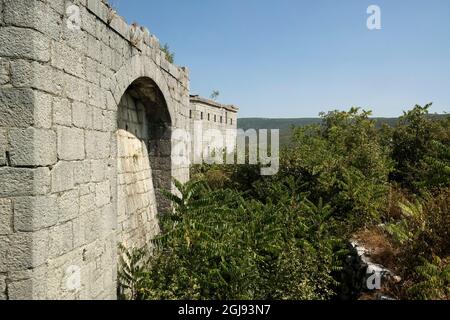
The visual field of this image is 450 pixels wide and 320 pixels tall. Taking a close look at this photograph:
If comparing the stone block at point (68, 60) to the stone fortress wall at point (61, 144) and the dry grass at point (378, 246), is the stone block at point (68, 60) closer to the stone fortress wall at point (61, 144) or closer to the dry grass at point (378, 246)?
the stone fortress wall at point (61, 144)

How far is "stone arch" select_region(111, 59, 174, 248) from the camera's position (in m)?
6.34

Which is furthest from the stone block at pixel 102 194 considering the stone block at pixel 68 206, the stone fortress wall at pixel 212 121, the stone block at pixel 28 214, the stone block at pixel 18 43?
the stone fortress wall at pixel 212 121

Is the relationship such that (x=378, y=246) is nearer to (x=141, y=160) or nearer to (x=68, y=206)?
(x=141, y=160)

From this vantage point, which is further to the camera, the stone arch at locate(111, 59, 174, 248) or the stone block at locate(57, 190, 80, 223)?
the stone arch at locate(111, 59, 174, 248)

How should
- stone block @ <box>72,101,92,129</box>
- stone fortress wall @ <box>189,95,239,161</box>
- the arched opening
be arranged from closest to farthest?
stone block @ <box>72,101,92,129</box> < the arched opening < stone fortress wall @ <box>189,95,239,161</box>

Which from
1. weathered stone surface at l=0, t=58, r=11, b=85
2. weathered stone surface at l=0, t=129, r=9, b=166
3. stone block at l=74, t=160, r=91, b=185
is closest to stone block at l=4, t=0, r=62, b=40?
weathered stone surface at l=0, t=58, r=11, b=85

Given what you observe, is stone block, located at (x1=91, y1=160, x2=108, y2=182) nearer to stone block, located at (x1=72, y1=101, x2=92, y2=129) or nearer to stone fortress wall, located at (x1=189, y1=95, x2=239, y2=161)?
stone block, located at (x1=72, y1=101, x2=92, y2=129)

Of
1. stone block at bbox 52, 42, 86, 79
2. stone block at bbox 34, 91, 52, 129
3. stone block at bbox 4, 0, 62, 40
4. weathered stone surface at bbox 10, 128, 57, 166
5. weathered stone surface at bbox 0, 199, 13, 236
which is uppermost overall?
stone block at bbox 4, 0, 62, 40

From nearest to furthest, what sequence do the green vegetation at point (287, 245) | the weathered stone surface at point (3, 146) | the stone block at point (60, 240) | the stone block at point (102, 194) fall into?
the weathered stone surface at point (3, 146), the stone block at point (60, 240), the stone block at point (102, 194), the green vegetation at point (287, 245)

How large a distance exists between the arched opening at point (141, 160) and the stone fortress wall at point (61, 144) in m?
0.20

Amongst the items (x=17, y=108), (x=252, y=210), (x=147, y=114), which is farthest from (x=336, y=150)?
(x=17, y=108)

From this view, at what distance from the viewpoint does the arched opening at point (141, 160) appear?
21.2 feet

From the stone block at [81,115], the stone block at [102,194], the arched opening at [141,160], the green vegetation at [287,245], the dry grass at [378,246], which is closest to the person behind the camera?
the stone block at [81,115]

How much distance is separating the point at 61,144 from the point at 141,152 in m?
3.76
